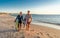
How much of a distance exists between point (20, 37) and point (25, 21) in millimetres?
2770

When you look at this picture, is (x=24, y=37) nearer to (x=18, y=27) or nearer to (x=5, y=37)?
(x=5, y=37)

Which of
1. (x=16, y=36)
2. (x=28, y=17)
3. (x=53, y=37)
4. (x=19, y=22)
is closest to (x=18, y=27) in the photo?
(x=19, y=22)

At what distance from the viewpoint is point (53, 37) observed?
10695 millimetres

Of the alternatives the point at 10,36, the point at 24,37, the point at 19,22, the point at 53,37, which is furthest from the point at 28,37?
the point at 19,22

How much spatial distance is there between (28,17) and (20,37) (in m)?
2.75

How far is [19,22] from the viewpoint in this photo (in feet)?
41.1

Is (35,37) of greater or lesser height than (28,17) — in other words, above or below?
below

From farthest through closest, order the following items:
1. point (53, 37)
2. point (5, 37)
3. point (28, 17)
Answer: point (28, 17) → point (53, 37) → point (5, 37)

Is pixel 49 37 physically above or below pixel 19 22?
below

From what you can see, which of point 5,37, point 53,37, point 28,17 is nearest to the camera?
point 5,37

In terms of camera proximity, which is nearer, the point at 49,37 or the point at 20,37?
the point at 20,37

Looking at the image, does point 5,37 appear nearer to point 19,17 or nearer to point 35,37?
point 35,37

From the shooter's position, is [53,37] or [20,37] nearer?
[20,37]

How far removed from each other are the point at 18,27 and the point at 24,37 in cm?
268
